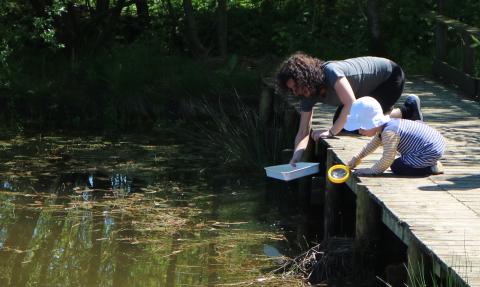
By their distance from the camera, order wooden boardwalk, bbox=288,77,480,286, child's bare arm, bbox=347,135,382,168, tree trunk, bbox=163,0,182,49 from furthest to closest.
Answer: tree trunk, bbox=163,0,182,49 → child's bare arm, bbox=347,135,382,168 → wooden boardwalk, bbox=288,77,480,286

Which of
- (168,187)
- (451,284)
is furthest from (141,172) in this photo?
(451,284)

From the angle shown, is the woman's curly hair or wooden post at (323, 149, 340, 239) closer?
the woman's curly hair

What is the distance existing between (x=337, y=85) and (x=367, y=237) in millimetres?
1384

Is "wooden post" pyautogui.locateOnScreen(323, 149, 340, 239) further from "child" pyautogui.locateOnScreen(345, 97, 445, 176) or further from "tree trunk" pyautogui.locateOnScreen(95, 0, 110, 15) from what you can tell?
"tree trunk" pyautogui.locateOnScreen(95, 0, 110, 15)

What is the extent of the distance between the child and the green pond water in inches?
45.5

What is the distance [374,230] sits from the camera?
7.23m

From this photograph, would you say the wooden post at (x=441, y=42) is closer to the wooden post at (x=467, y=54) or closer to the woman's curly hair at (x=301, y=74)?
the wooden post at (x=467, y=54)

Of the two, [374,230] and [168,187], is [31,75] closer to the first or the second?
[168,187]

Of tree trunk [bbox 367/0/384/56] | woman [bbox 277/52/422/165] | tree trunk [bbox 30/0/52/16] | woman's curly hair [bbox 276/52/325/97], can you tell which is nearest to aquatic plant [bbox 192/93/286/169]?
woman [bbox 277/52/422/165]

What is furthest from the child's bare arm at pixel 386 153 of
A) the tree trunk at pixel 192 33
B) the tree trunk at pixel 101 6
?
the tree trunk at pixel 101 6

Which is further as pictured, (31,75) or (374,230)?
(31,75)

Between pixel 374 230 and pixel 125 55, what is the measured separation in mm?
9213

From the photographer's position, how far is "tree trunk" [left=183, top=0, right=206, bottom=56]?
16.7m

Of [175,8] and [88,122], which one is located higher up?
[175,8]
